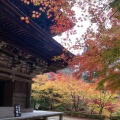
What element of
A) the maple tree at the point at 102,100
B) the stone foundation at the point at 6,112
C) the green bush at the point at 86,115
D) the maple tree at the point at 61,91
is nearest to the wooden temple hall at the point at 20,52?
the stone foundation at the point at 6,112

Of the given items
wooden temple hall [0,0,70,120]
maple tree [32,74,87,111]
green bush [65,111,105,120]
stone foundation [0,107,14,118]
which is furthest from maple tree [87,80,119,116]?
stone foundation [0,107,14,118]

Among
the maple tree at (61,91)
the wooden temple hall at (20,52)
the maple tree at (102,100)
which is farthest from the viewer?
the maple tree at (61,91)

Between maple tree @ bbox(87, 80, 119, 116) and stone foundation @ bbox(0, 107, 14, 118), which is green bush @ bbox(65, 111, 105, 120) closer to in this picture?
maple tree @ bbox(87, 80, 119, 116)

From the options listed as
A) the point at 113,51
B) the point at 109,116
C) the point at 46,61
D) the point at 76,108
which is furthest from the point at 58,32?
the point at 76,108

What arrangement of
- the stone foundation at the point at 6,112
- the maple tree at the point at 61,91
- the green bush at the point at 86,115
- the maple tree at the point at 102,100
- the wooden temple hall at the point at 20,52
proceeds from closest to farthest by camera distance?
the wooden temple hall at the point at 20,52 → the stone foundation at the point at 6,112 → the maple tree at the point at 102,100 → the green bush at the point at 86,115 → the maple tree at the point at 61,91

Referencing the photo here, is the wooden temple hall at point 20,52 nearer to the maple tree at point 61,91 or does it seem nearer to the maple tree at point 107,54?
the maple tree at point 107,54

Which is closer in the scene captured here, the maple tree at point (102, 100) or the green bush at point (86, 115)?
the maple tree at point (102, 100)

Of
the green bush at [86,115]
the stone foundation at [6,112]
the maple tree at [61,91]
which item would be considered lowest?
the green bush at [86,115]

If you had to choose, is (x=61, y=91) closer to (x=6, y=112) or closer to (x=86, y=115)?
(x=86, y=115)

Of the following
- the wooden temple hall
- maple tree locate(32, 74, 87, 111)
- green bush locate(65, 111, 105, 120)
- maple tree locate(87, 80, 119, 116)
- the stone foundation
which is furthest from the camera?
maple tree locate(32, 74, 87, 111)

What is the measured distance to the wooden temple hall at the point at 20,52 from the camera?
4.77 meters

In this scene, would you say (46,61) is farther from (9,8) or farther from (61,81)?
(61,81)

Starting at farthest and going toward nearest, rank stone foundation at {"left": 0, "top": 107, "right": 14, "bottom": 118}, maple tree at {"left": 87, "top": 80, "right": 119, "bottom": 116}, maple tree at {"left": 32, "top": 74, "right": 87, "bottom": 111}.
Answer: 1. maple tree at {"left": 32, "top": 74, "right": 87, "bottom": 111}
2. maple tree at {"left": 87, "top": 80, "right": 119, "bottom": 116}
3. stone foundation at {"left": 0, "top": 107, "right": 14, "bottom": 118}

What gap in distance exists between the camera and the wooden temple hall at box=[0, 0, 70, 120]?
4770 mm
